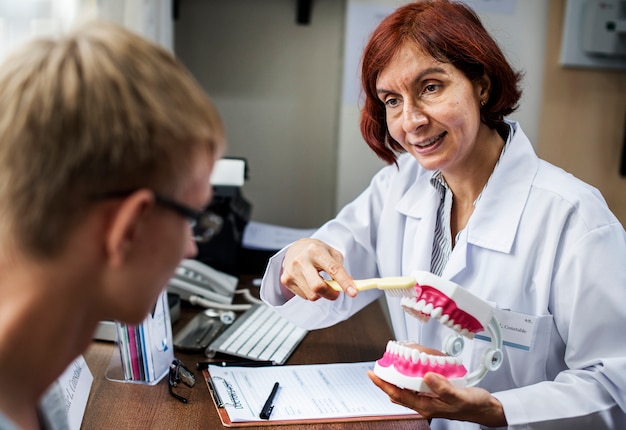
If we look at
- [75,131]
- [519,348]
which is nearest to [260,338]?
[519,348]

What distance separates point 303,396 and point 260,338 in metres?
0.33

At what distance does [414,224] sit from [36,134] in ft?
3.57

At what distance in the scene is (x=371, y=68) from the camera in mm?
1481

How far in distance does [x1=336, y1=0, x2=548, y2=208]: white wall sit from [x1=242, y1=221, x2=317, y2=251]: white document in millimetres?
354

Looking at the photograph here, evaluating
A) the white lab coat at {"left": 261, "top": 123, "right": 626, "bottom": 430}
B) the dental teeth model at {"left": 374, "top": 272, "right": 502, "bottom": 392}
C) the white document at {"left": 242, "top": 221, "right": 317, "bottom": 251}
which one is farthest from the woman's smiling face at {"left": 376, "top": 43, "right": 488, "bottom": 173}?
the white document at {"left": 242, "top": 221, "right": 317, "bottom": 251}

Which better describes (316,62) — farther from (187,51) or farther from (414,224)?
(414,224)

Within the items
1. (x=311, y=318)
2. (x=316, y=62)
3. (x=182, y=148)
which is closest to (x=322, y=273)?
(x=311, y=318)

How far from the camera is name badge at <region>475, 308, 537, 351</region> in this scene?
50.1 inches

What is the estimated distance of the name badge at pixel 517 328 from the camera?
4.17ft

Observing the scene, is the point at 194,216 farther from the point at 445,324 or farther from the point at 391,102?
the point at 391,102

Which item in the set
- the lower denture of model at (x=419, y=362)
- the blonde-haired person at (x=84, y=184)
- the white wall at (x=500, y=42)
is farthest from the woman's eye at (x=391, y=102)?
the white wall at (x=500, y=42)

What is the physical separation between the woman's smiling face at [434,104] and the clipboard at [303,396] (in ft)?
1.68

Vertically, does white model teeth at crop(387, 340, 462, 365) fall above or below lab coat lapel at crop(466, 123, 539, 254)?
below

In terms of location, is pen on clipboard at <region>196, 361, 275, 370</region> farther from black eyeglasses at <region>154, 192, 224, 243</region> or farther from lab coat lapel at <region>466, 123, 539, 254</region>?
black eyeglasses at <region>154, 192, 224, 243</region>
